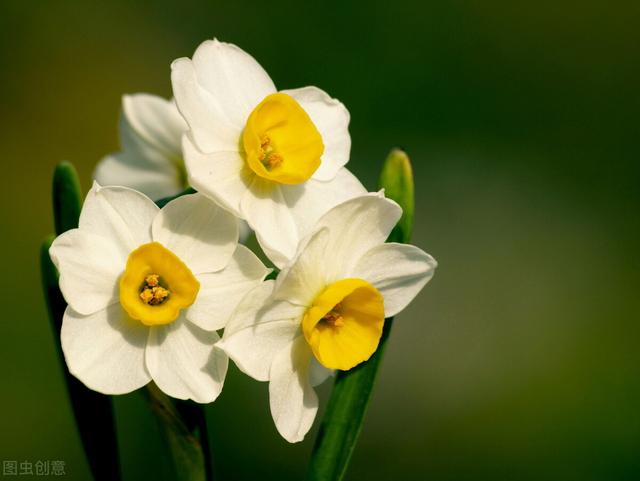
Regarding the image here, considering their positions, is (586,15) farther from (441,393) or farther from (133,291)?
(133,291)

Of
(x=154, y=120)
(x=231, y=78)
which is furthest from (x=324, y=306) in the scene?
(x=154, y=120)

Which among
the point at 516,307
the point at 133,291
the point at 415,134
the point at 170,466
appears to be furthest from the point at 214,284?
the point at 415,134

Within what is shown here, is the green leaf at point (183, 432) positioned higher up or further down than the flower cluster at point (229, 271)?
further down

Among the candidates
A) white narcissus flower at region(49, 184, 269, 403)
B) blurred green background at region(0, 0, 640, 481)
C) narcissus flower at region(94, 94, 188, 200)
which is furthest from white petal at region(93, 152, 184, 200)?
blurred green background at region(0, 0, 640, 481)

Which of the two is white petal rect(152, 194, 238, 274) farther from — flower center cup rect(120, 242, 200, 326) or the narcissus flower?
the narcissus flower

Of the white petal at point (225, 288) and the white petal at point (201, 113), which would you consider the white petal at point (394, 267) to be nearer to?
the white petal at point (225, 288)

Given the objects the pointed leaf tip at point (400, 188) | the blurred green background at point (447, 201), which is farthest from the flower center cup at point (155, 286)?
the blurred green background at point (447, 201)
